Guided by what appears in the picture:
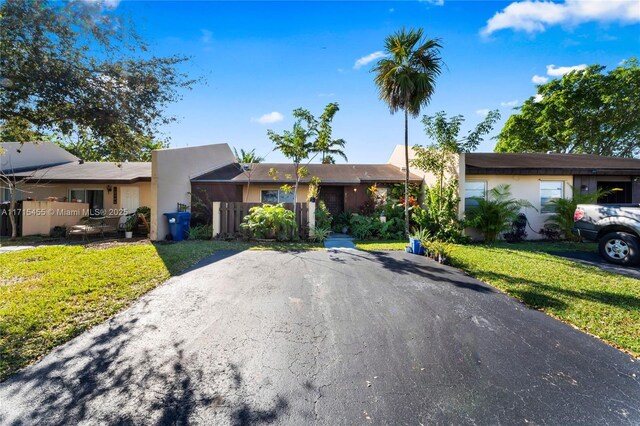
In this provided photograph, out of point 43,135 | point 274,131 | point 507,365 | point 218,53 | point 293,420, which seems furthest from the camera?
point 274,131

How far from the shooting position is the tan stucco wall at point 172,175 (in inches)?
398

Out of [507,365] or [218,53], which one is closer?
[507,365]

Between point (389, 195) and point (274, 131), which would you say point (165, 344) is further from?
point (389, 195)

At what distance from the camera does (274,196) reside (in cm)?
1444

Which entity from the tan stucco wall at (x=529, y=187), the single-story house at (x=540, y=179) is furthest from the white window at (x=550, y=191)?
the tan stucco wall at (x=529, y=187)

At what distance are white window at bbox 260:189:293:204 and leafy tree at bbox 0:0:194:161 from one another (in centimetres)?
807

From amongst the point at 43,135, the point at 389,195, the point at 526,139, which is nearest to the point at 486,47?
the point at 389,195

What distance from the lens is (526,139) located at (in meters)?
22.5

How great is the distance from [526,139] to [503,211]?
17.5 meters

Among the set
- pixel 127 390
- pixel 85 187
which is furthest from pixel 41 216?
pixel 127 390

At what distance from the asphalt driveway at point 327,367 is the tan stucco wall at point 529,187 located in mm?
8072

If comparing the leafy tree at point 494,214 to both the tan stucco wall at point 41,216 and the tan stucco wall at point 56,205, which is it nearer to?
the tan stucco wall at point 56,205

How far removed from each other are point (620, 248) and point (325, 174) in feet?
38.1

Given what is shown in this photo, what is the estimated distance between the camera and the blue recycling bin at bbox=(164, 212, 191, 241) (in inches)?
410
